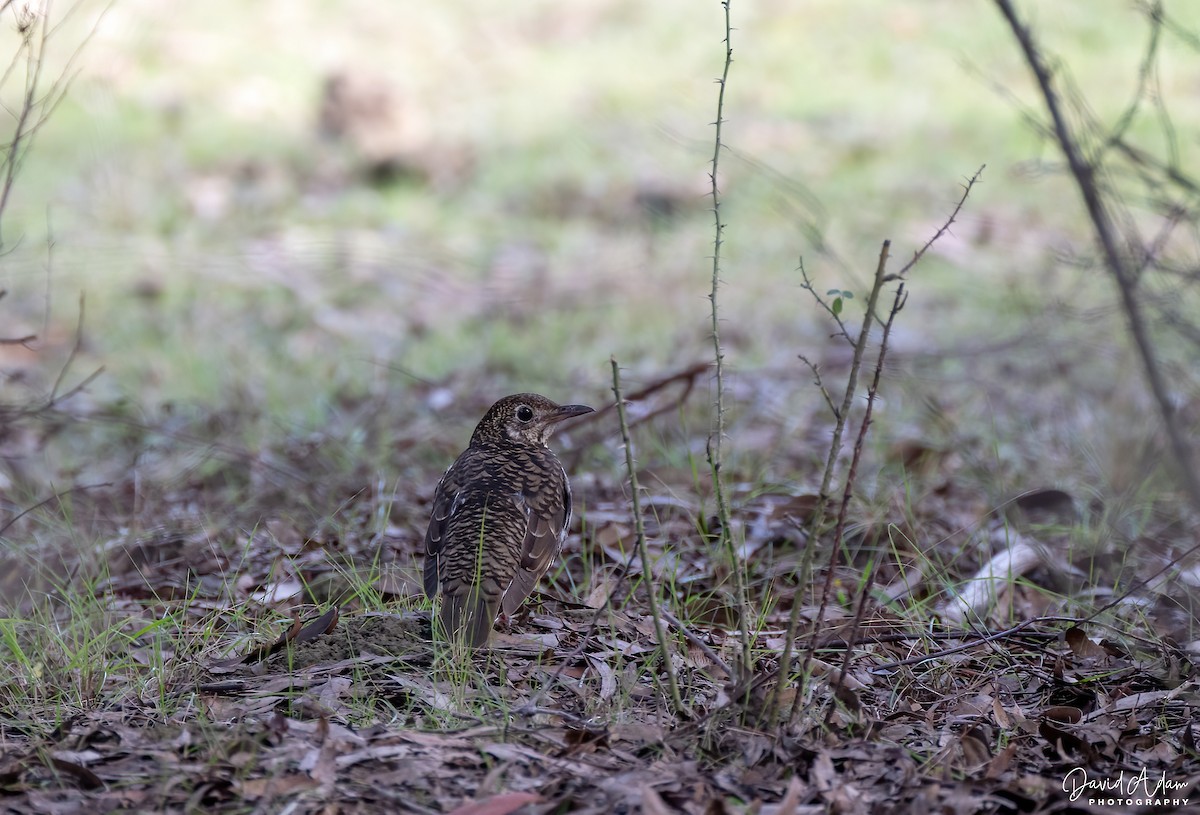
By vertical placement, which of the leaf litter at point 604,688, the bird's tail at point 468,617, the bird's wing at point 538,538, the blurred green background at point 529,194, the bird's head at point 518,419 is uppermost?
the blurred green background at point 529,194

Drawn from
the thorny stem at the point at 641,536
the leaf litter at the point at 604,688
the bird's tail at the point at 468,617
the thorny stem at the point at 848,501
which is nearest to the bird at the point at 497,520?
the bird's tail at the point at 468,617

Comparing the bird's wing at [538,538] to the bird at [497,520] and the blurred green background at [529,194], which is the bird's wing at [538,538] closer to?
the bird at [497,520]

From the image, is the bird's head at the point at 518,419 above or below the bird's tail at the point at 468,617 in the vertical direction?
above

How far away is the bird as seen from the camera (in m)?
3.78

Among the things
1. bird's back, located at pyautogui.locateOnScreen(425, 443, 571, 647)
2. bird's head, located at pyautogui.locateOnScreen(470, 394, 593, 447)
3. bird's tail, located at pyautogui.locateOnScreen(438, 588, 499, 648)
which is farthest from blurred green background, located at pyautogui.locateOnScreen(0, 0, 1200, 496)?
bird's tail, located at pyautogui.locateOnScreen(438, 588, 499, 648)

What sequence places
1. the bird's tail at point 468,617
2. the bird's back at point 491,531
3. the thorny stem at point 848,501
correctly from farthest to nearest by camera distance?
the bird's back at point 491,531 → the bird's tail at point 468,617 → the thorny stem at point 848,501

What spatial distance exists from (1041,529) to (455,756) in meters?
3.14

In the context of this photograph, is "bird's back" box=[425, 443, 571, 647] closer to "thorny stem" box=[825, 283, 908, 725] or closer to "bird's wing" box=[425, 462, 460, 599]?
"bird's wing" box=[425, 462, 460, 599]

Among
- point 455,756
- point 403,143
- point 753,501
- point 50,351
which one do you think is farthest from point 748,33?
point 455,756

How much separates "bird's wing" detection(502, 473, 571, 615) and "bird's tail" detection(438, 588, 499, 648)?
0.16 metres

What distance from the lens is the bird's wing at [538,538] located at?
3975mm

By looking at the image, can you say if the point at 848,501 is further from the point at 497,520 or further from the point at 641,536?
the point at 497,520

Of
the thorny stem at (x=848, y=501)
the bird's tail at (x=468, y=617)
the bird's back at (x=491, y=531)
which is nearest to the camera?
the thorny stem at (x=848, y=501)

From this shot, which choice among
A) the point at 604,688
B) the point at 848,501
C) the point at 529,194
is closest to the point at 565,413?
the point at 604,688
